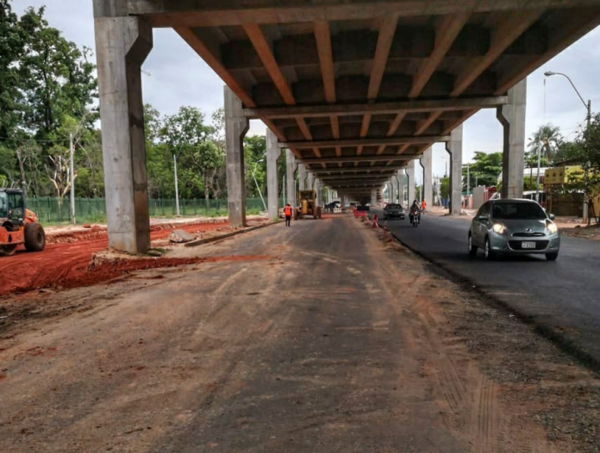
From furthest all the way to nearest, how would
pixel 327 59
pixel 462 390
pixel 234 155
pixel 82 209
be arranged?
pixel 82 209 → pixel 234 155 → pixel 327 59 → pixel 462 390

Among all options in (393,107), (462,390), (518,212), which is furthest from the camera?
(393,107)

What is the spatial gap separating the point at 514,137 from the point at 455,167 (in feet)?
75.2

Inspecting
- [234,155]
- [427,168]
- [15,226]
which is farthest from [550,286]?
[427,168]

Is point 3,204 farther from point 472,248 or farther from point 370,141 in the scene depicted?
point 370,141

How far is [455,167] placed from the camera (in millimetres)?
51031

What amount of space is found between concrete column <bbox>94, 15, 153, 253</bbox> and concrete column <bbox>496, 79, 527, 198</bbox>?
23.1 metres

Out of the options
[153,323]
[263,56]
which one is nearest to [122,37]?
[263,56]

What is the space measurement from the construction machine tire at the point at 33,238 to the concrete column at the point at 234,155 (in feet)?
47.9

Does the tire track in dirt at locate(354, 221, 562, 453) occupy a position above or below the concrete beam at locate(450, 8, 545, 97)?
below

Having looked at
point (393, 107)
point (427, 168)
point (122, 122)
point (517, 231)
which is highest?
point (393, 107)

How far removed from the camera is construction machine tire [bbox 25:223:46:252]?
1560cm

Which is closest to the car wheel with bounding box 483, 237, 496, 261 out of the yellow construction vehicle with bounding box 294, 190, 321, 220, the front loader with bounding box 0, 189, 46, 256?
the front loader with bounding box 0, 189, 46, 256

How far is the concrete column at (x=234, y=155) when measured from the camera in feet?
97.9

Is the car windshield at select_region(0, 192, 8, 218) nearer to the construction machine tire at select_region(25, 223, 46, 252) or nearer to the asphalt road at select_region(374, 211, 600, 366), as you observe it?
the construction machine tire at select_region(25, 223, 46, 252)
